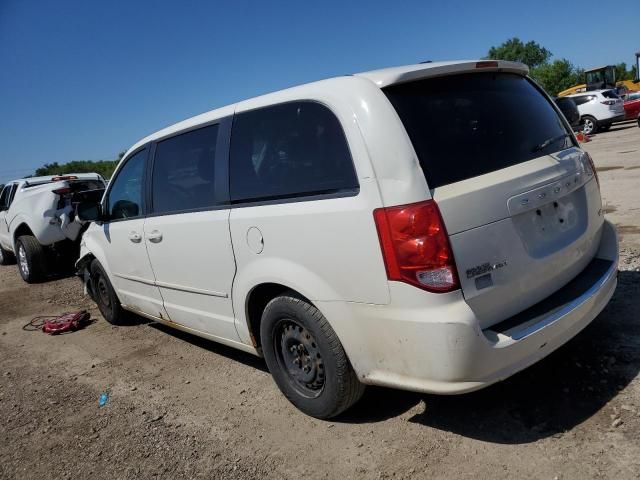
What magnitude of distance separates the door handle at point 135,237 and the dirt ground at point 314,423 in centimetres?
109

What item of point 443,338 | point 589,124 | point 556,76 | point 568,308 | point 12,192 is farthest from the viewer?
point 556,76

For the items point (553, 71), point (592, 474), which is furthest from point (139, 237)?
point (553, 71)

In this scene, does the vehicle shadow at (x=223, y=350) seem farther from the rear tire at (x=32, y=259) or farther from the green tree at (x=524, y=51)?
the green tree at (x=524, y=51)

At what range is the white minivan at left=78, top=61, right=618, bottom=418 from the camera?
2295mm

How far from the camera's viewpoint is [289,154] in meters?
2.88

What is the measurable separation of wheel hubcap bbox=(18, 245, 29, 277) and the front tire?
7207 mm

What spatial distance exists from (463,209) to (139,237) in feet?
9.37

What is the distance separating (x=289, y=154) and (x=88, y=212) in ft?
9.37

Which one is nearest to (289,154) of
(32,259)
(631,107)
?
(32,259)

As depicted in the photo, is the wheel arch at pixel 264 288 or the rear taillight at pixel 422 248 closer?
the rear taillight at pixel 422 248

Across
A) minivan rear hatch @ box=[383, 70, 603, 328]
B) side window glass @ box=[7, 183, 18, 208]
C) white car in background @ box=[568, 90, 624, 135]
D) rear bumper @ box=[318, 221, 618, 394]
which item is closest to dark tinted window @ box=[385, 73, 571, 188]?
minivan rear hatch @ box=[383, 70, 603, 328]

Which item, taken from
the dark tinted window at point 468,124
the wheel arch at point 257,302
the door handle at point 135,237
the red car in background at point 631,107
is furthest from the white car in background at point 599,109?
the wheel arch at point 257,302

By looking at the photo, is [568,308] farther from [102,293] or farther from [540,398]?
[102,293]

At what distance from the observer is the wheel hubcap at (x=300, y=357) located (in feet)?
9.45
